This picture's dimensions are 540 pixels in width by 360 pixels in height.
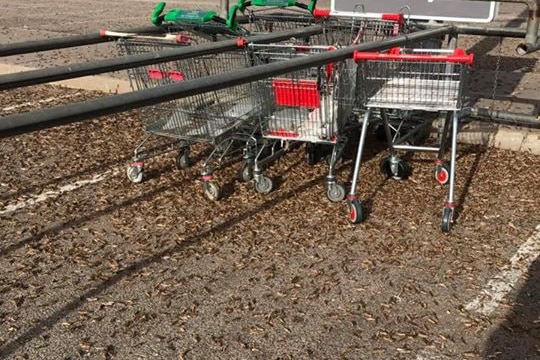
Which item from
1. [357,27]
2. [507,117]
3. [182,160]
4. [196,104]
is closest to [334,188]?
[196,104]

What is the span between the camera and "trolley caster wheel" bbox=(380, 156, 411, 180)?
18.0 ft

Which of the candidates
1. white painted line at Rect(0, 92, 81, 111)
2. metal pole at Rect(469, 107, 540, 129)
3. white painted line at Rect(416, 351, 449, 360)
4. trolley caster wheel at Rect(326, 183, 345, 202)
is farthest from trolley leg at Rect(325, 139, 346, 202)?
white painted line at Rect(0, 92, 81, 111)

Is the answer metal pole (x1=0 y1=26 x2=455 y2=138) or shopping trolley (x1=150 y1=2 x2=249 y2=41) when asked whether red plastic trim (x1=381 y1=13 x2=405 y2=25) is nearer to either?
shopping trolley (x1=150 y1=2 x2=249 y2=41)

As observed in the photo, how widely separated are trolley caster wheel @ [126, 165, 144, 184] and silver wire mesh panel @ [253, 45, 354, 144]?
1159 millimetres

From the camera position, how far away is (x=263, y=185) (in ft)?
17.3

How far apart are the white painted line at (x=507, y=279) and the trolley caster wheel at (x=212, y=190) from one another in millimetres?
2242

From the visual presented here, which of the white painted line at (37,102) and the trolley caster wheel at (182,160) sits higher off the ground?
the trolley caster wheel at (182,160)

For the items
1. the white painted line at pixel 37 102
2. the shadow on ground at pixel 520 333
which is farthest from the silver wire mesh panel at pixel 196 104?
the white painted line at pixel 37 102

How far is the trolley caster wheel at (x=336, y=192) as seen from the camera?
16.5 feet

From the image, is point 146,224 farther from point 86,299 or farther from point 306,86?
point 306,86

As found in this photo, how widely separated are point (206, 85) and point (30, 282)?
2051 millimetres

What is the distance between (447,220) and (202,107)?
2.15m

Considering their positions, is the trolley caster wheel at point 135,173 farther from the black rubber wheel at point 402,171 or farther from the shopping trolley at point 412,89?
the black rubber wheel at point 402,171

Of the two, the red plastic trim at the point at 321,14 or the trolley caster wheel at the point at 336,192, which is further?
the red plastic trim at the point at 321,14
